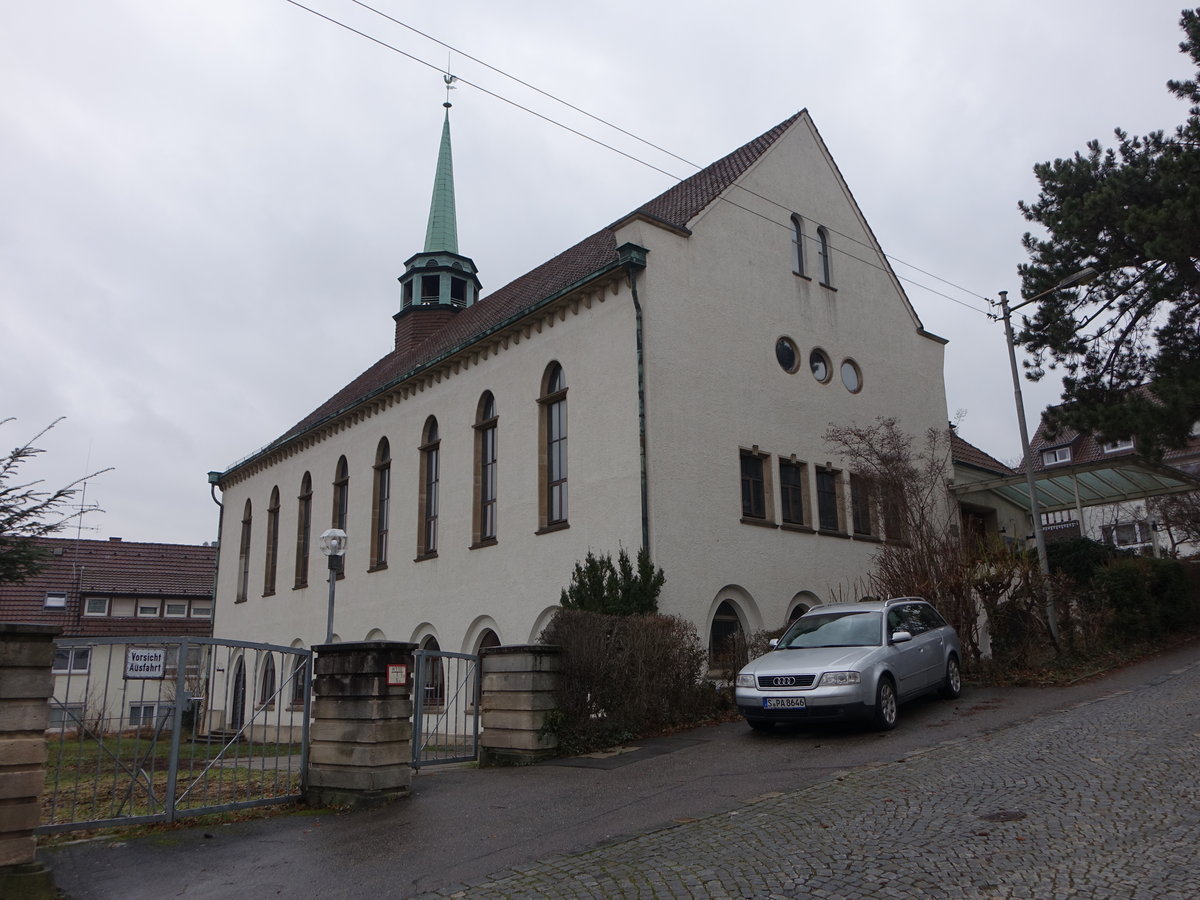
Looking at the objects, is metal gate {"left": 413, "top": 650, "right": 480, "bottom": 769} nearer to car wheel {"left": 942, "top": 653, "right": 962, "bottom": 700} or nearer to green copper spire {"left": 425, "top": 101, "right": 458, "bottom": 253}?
car wheel {"left": 942, "top": 653, "right": 962, "bottom": 700}

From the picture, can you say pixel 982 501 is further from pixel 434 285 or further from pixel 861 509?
pixel 434 285

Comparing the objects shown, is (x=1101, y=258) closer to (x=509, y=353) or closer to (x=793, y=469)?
(x=793, y=469)

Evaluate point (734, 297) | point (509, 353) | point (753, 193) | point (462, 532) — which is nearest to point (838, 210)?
point (753, 193)

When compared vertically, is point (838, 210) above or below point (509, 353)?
above

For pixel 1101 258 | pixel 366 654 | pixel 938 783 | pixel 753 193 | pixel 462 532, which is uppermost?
pixel 753 193

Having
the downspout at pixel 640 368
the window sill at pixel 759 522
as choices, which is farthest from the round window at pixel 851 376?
the downspout at pixel 640 368

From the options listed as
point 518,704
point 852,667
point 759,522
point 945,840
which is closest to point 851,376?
point 759,522

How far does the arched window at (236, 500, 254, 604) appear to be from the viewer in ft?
118

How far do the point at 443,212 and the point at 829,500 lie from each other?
2361cm

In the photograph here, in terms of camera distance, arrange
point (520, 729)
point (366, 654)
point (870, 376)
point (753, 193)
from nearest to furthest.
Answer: point (366, 654)
point (520, 729)
point (753, 193)
point (870, 376)

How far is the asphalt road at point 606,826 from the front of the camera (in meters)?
6.74

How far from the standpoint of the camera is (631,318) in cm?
1875

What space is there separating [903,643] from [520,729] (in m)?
5.23

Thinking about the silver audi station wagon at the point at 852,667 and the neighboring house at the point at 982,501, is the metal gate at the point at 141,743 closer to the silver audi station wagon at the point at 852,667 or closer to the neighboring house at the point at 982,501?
the silver audi station wagon at the point at 852,667
